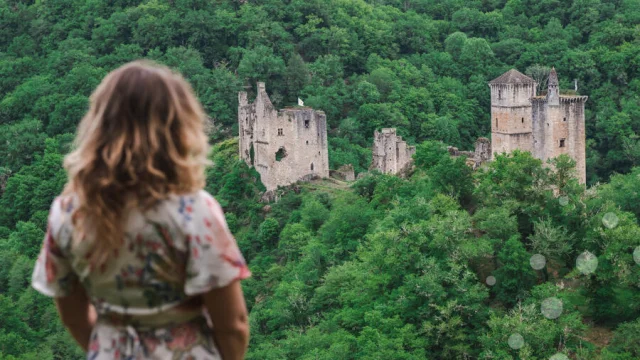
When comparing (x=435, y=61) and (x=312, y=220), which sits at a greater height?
(x=435, y=61)

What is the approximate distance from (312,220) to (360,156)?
1533 cm

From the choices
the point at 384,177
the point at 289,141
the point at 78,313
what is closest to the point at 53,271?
the point at 78,313

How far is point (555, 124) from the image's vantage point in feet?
128

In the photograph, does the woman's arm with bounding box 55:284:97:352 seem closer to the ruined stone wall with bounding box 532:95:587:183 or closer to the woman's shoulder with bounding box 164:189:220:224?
the woman's shoulder with bounding box 164:189:220:224

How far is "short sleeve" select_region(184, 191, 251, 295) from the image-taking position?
4363mm

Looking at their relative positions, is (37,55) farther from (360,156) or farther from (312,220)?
(312,220)

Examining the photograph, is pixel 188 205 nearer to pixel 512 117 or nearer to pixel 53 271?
pixel 53 271

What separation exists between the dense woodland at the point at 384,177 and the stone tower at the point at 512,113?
244 cm

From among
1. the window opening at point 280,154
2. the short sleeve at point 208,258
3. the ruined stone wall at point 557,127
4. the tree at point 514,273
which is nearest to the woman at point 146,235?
the short sleeve at point 208,258

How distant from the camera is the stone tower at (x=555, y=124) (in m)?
38.8

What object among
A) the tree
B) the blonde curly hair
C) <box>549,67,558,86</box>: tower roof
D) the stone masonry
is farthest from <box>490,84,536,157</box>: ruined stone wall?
the blonde curly hair

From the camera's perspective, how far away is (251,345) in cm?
3984

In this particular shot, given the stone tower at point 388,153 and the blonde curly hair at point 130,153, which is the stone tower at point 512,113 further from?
the blonde curly hair at point 130,153

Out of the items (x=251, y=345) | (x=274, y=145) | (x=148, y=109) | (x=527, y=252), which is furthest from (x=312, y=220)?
(x=148, y=109)
